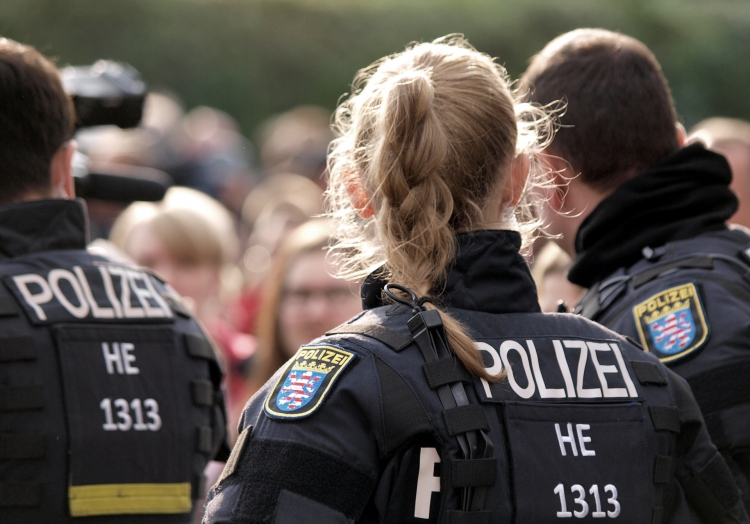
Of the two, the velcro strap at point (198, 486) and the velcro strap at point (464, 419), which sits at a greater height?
the velcro strap at point (464, 419)

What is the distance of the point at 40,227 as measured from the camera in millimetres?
2740

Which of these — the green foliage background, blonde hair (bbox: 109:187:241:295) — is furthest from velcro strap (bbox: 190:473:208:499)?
the green foliage background

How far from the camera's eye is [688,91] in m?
15.6

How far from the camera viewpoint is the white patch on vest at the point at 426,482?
1.75m

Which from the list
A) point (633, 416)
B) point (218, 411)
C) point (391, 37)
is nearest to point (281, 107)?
point (391, 37)

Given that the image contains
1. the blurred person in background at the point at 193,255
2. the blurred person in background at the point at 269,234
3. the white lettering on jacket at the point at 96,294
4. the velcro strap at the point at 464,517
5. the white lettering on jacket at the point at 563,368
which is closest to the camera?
the velcro strap at the point at 464,517

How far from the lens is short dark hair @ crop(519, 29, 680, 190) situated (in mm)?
2844

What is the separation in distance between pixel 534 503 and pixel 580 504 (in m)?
0.10

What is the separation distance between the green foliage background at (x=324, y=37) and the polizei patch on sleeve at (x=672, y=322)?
1351 centimetres

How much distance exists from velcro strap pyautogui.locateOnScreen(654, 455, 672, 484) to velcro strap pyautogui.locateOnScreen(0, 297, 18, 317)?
1585mm

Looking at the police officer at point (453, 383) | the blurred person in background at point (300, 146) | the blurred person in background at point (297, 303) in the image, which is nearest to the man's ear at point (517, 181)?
the police officer at point (453, 383)

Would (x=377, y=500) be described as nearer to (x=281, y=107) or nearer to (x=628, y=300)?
(x=628, y=300)

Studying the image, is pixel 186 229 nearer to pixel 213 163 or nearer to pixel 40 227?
pixel 40 227

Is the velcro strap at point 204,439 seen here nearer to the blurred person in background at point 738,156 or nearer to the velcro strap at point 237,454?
the velcro strap at point 237,454
